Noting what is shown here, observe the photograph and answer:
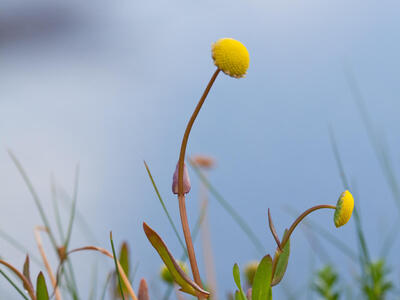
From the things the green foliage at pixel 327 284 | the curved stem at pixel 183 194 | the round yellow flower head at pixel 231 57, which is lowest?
the green foliage at pixel 327 284

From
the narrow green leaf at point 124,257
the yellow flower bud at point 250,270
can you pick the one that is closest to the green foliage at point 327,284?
the yellow flower bud at point 250,270

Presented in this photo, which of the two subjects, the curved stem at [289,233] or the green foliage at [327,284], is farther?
the green foliage at [327,284]

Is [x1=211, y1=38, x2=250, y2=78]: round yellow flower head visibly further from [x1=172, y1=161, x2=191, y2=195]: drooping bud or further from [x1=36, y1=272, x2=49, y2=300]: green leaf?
[x1=36, y1=272, x2=49, y2=300]: green leaf

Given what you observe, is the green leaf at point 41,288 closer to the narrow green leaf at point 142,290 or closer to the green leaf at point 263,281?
the narrow green leaf at point 142,290

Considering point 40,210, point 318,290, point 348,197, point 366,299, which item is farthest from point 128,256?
point 318,290

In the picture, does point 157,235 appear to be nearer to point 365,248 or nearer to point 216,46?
point 216,46

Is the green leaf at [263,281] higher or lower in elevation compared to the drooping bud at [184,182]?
lower
